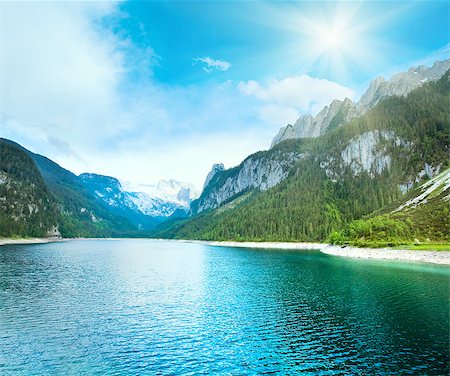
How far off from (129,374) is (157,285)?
42116mm

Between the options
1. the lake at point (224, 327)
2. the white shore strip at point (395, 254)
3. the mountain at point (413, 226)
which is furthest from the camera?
the mountain at point (413, 226)

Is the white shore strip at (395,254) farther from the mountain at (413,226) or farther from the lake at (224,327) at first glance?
the lake at (224,327)

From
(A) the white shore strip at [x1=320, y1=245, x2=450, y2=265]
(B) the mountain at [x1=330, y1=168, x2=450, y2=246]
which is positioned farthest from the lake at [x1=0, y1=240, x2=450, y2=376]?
(B) the mountain at [x1=330, y1=168, x2=450, y2=246]

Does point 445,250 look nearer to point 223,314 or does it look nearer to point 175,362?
point 223,314

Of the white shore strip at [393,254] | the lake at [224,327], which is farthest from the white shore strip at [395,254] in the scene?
the lake at [224,327]

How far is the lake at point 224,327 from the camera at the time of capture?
90.4ft

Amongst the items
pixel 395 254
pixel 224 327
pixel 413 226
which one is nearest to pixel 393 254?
pixel 395 254

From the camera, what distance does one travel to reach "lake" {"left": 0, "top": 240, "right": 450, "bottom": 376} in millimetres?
27547

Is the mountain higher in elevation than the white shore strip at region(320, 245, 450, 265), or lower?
higher

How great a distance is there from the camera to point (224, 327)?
38.4 metres

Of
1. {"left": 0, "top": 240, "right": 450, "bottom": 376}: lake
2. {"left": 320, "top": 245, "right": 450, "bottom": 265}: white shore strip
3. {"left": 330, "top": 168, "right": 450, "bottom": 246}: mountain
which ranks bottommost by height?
{"left": 0, "top": 240, "right": 450, "bottom": 376}: lake

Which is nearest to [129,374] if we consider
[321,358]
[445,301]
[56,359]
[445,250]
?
[56,359]

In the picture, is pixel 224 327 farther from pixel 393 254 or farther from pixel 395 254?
pixel 393 254

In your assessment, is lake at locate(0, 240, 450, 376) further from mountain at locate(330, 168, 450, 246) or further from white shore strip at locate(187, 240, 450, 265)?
mountain at locate(330, 168, 450, 246)
